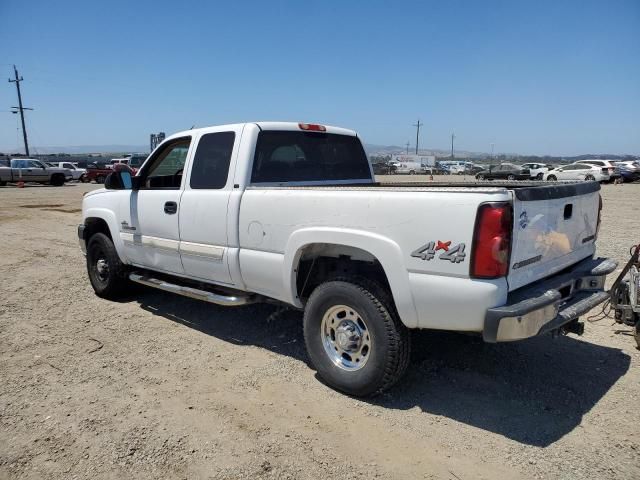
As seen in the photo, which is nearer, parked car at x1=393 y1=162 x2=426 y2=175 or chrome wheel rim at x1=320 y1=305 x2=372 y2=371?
chrome wheel rim at x1=320 y1=305 x2=372 y2=371

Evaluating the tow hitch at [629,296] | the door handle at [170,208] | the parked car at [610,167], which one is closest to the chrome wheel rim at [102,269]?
the door handle at [170,208]

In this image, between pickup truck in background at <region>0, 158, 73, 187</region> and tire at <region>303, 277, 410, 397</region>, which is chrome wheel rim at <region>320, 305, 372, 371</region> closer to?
tire at <region>303, 277, 410, 397</region>

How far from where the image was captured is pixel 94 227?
6242mm

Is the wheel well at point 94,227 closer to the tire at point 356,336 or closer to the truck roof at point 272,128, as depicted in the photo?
the truck roof at point 272,128

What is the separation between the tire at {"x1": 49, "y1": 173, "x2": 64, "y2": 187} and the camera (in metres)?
30.7

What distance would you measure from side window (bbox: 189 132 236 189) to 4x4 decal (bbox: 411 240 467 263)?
2033 millimetres

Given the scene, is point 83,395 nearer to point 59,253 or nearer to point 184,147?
point 184,147

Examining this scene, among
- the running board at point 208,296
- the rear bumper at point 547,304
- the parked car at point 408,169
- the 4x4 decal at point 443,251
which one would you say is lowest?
the parked car at point 408,169

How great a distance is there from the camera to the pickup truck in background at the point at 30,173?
2884cm

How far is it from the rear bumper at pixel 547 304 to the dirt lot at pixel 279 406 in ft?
2.26

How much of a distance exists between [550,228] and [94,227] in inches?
210

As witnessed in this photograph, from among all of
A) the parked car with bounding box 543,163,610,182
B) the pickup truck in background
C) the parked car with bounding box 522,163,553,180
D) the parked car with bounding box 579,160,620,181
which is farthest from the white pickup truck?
the parked car with bounding box 522,163,553,180

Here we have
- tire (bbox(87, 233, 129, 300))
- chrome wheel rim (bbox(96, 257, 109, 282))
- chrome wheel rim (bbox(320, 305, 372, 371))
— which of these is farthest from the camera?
chrome wheel rim (bbox(96, 257, 109, 282))

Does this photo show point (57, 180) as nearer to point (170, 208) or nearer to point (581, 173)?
point (170, 208)
